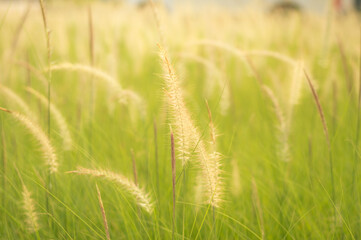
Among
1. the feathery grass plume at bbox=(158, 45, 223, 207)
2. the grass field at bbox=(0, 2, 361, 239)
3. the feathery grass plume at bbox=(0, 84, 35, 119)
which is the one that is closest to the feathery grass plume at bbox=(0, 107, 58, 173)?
the grass field at bbox=(0, 2, 361, 239)

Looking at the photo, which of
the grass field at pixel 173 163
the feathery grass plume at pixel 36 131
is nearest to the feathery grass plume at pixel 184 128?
the grass field at pixel 173 163

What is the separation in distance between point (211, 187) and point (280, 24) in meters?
4.87

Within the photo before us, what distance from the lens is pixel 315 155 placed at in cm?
119

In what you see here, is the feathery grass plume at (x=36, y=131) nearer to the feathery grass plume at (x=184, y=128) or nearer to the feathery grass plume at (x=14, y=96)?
the feathery grass plume at (x=14, y=96)

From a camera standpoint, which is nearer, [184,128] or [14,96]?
[184,128]

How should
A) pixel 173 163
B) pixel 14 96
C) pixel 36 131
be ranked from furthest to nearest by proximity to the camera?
1. pixel 14 96
2. pixel 36 131
3. pixel 173 163

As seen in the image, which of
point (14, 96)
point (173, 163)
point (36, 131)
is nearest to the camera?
point (173, 163)

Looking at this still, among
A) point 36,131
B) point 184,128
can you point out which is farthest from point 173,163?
point 36,131

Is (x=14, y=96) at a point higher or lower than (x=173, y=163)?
higher

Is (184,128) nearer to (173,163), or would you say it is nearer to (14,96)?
(173,163)

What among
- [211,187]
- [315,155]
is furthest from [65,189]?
[315,155]

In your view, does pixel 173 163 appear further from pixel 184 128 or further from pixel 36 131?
pixel 36 131

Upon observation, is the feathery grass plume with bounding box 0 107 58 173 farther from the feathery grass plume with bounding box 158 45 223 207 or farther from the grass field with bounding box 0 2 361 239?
the feathery grass plume with bounding box 158 45 223 207

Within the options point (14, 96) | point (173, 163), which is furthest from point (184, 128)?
point (14, 96)
